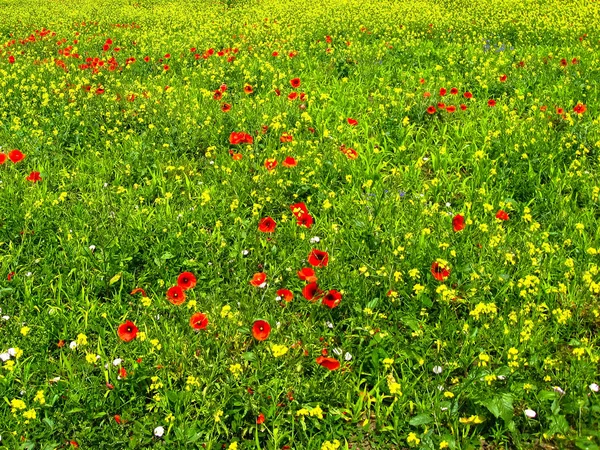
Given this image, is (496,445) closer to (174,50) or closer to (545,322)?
(545,322)

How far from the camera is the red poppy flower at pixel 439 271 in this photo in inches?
105

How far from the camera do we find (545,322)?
107 inches

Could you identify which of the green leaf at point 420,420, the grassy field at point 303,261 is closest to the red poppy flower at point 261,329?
the grassy field at point 303,261

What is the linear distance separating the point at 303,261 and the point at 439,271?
2.79 feet

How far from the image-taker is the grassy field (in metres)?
2.31

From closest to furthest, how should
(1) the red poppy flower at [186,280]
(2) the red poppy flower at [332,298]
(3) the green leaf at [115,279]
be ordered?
(2) the red poppy flower at [332,298]
(1) the red poppy flower at [186,280]
(3) the green leaf at [115,279]

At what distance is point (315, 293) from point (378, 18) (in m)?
8.82

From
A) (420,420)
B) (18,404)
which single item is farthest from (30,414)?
(420,420)

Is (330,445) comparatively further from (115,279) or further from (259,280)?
(115,279)

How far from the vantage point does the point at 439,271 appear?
111 inches

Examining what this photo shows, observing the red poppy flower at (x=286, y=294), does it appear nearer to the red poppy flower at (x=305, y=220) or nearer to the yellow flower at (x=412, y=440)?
the red poppy flower at (x=305, y=220)

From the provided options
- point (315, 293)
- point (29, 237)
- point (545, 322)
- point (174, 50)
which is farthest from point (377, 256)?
point (174, 50)

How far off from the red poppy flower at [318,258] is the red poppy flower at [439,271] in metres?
A: 0.59

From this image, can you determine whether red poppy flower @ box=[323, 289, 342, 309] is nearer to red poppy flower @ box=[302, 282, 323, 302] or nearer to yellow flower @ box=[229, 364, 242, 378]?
red poppy flower @ box=[302, 282, 323, 302]
